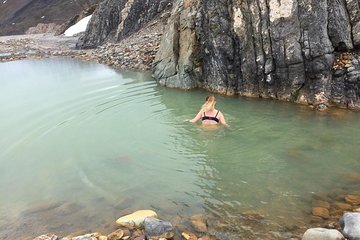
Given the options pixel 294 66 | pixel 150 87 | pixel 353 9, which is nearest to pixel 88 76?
pixel 150 87

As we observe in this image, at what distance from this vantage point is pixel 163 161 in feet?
31.6

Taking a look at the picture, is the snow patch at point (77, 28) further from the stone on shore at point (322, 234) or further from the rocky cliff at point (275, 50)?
the stone on shore at point (322, 234)

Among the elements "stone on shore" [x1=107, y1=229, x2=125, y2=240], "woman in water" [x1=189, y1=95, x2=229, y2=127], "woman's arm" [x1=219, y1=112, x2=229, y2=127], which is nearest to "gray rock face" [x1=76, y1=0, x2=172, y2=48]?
"woman in water" [x1=189, y1=95, x2=229, y2=127]

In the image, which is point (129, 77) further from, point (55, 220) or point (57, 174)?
point (55, 220)

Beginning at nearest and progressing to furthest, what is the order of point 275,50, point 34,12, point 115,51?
point 275,50 → point 115,51 → point 34,12

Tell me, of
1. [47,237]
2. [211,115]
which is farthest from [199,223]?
[211,115]

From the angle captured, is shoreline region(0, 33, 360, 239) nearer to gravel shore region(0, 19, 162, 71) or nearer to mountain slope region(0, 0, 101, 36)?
gravel shore region(0, 19, 162, 71)

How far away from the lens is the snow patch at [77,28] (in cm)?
4444

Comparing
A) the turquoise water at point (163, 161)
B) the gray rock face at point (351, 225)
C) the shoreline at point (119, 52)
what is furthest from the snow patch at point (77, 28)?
the gray rock face at point (351, 225)

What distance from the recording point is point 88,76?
20.4 m

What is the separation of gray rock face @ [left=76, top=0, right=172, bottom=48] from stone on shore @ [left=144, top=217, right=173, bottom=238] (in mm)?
24979

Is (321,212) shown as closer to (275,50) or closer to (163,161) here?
(163,161)

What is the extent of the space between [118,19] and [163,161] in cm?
2430

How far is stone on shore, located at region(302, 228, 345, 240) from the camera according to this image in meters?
5.98
